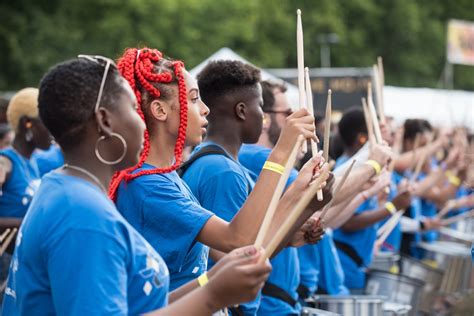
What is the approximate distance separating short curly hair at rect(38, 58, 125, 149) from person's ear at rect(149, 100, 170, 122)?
98 centimetres

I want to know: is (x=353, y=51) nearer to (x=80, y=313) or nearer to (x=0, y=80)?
(x=0, y=80)

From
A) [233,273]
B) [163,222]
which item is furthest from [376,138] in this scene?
[233,273]

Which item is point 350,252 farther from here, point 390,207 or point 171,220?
point 171,220

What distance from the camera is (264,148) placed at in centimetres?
572

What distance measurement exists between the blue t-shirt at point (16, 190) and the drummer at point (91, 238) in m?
4.56

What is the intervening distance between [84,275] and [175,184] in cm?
115

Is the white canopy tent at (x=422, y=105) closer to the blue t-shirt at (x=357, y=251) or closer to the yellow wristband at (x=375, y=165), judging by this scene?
the blue t-shirt at (x=357, y=251)

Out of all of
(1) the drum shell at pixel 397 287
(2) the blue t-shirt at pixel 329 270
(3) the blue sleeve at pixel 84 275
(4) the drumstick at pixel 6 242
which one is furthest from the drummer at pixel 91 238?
(1) the drum shell at pixel 397 287

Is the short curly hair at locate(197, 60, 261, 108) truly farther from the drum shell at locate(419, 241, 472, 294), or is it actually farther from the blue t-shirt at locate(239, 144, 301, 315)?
the drum shell at locate(419, 241, 472, 294)

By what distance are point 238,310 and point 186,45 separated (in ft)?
91.7

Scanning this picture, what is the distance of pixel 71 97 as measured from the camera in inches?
109

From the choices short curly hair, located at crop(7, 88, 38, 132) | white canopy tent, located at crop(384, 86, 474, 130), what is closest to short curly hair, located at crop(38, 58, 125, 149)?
short curly hair, located at crop(7, 88, 38, 132)

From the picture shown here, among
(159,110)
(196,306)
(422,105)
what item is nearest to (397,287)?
(159,110)

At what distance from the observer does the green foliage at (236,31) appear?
2898cm
